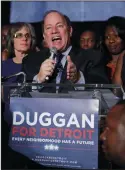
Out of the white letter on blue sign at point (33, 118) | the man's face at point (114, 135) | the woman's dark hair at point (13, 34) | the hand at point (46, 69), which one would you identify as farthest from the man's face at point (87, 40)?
the white letter on blue sign at point (33, 118)

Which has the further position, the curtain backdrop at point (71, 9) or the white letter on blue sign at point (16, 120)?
the white letter on blue sign at point (16, 120)

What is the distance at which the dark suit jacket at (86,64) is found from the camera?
3.16 m

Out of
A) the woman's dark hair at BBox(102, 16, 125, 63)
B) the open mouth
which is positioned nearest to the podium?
the woman's dark hair at BBox(102, 16, 125, 63)

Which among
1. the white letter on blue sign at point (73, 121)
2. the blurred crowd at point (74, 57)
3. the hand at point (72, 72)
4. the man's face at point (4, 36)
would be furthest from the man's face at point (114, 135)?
the man's face at point (4, 36)

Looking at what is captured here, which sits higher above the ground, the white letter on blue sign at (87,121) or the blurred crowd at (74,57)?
the blurred crowd at (74,57)

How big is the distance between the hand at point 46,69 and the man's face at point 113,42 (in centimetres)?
50

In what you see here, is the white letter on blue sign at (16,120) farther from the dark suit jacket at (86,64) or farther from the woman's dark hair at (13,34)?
the woman's dark hair at (13,34)

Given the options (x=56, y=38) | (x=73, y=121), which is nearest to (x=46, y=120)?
(x=73, y=121)

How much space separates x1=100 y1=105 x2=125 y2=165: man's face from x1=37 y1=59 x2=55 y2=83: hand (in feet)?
2.04

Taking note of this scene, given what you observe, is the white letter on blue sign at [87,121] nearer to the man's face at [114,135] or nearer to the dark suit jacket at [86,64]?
the man's face at [114,135]

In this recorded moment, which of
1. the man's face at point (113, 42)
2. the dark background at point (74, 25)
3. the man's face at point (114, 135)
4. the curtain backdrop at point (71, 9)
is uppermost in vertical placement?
the curtain backdrop at point (71, 9)

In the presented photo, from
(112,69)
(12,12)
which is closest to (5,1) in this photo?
(12,12)

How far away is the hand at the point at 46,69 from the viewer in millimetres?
3213

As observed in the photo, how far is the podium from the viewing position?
3.13 m
